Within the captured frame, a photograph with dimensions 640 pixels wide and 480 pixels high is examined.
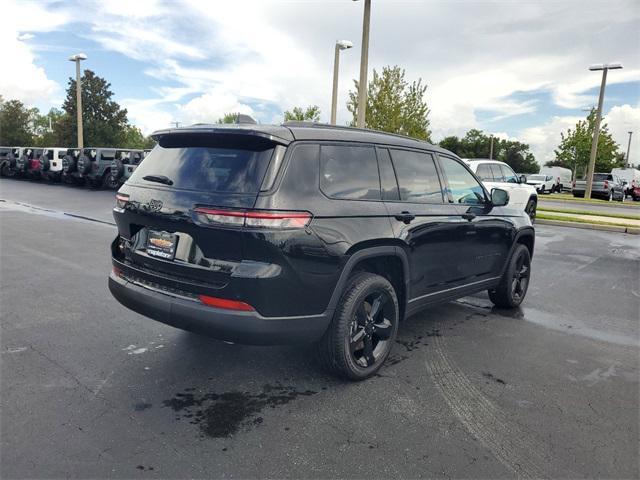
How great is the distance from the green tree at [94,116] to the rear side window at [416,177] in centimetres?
6107

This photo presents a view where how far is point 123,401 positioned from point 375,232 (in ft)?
6.65

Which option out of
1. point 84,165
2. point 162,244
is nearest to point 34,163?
point 84,165

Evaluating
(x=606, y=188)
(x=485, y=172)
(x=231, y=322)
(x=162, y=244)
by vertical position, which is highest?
(x=485, y=172)

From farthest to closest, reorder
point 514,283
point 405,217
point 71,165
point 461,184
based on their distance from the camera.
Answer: point 71,165, point 514,283, point 461,184, point 405,217

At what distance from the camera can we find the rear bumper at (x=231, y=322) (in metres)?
3.05

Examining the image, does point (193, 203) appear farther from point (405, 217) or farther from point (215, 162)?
point (405, 217)

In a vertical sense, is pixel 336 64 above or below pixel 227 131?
above

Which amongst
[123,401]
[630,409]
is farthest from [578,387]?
[123,401]

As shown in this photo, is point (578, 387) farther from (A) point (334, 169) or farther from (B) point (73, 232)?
(B) point (73, 232)

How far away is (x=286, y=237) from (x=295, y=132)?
78cm

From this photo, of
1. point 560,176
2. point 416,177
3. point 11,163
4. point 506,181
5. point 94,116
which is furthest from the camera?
point 94,116

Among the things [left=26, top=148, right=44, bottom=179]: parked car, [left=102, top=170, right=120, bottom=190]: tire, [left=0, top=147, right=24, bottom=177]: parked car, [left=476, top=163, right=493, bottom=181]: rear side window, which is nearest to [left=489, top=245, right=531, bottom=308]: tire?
[left=476, top=163, right=493, bottom=181]: rear side window

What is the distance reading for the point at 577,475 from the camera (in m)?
2.61

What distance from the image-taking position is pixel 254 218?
296cm
